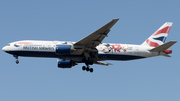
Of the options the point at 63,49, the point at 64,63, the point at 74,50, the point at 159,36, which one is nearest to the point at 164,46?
the point at 159,36

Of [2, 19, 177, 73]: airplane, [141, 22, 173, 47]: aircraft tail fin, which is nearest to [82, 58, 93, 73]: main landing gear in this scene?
[2, 19, 177, 73]: airplane

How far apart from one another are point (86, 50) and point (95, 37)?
129 inches

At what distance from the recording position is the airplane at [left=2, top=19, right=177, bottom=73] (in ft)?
122

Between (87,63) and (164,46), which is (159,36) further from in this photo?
(87,63)

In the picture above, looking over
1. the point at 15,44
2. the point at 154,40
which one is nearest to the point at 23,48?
the point at 15,44

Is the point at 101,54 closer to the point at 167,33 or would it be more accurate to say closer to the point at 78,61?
the point at 78,61

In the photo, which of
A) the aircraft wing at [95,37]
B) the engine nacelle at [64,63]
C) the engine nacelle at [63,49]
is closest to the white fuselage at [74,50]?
the engine nacelle at [63,49]

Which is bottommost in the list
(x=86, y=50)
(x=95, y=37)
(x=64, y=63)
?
(x=64, y=63)

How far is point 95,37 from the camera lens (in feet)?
119

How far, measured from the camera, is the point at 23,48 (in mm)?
38750

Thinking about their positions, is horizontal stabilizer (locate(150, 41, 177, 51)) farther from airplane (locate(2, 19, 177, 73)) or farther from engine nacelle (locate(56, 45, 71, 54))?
engine nacelle (locate(56, 45, 71, 54))

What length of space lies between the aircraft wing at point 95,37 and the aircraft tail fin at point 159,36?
871 cm

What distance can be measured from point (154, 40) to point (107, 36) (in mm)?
10653

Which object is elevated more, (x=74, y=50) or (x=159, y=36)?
(x=159, y=36)
